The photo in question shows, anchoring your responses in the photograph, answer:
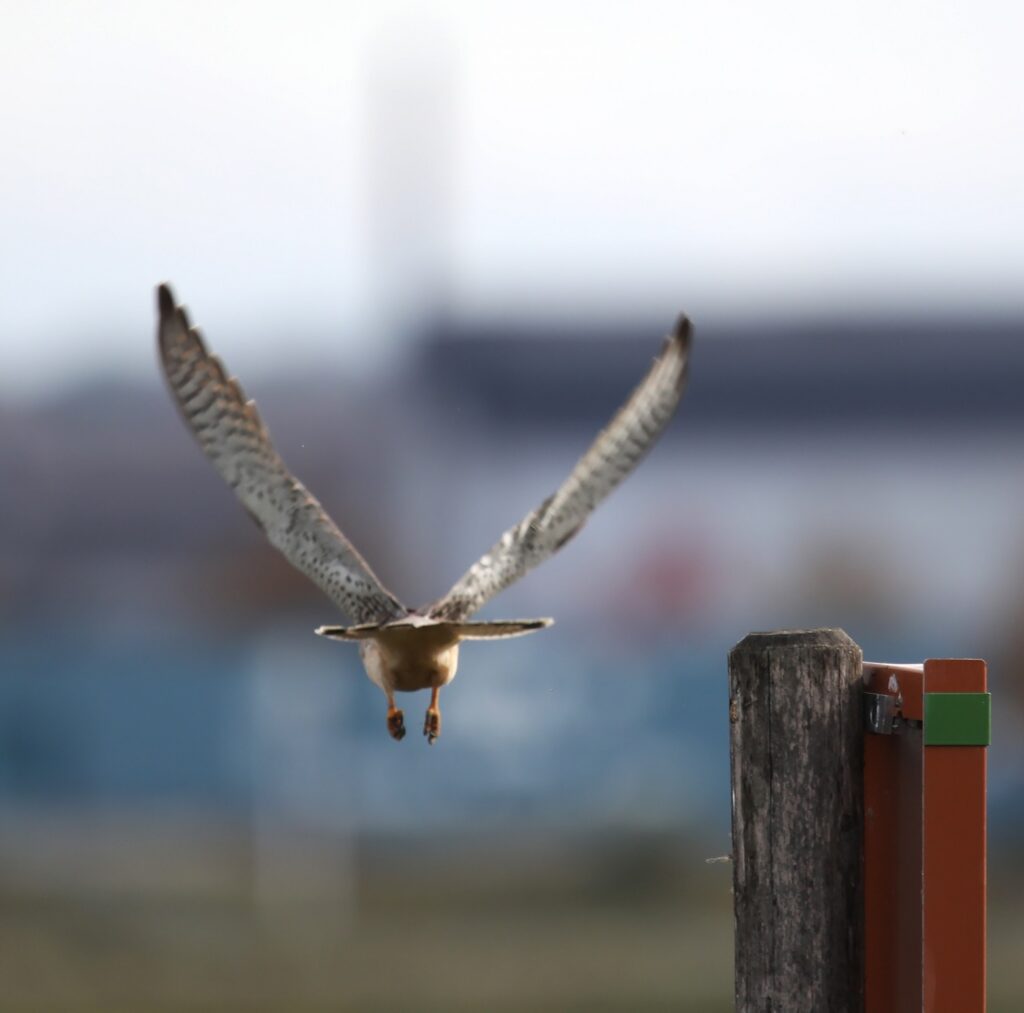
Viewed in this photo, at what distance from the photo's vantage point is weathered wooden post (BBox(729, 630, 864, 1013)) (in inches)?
175

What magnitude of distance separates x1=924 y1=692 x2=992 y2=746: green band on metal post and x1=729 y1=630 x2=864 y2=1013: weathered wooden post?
27 centimetres

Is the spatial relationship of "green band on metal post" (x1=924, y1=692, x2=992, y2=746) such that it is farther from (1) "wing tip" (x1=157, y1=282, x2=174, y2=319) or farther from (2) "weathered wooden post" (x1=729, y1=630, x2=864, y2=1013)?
(1) "wing tip" (x1=157, y1=282, x2=174, y2=319)

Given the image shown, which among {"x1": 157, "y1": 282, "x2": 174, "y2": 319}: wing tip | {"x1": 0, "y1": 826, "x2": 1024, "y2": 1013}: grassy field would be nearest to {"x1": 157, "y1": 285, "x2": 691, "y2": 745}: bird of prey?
{"x1": 157, "y1": 282, "x2": 174, "y2": 319}: wing tip

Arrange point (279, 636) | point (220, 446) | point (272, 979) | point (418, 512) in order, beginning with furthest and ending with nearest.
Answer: point (418, 512)
point (279, 636)
point (272, 979)
point (220, 446)

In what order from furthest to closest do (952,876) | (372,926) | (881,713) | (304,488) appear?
(372,926) < (304,488) < (881,713) < (952,876)

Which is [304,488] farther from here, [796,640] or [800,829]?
[800,829]

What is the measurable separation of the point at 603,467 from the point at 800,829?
8.52ft

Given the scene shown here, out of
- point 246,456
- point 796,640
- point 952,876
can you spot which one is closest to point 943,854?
point 952,876

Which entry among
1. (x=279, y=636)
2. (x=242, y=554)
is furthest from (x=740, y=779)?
(x=242, y=554)

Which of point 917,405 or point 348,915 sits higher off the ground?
point 917,405

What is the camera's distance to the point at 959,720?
4301 millimetres

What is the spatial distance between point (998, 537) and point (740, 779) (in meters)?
17.7

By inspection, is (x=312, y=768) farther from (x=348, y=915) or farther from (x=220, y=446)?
(x=220, y=446)

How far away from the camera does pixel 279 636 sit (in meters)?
19.9
